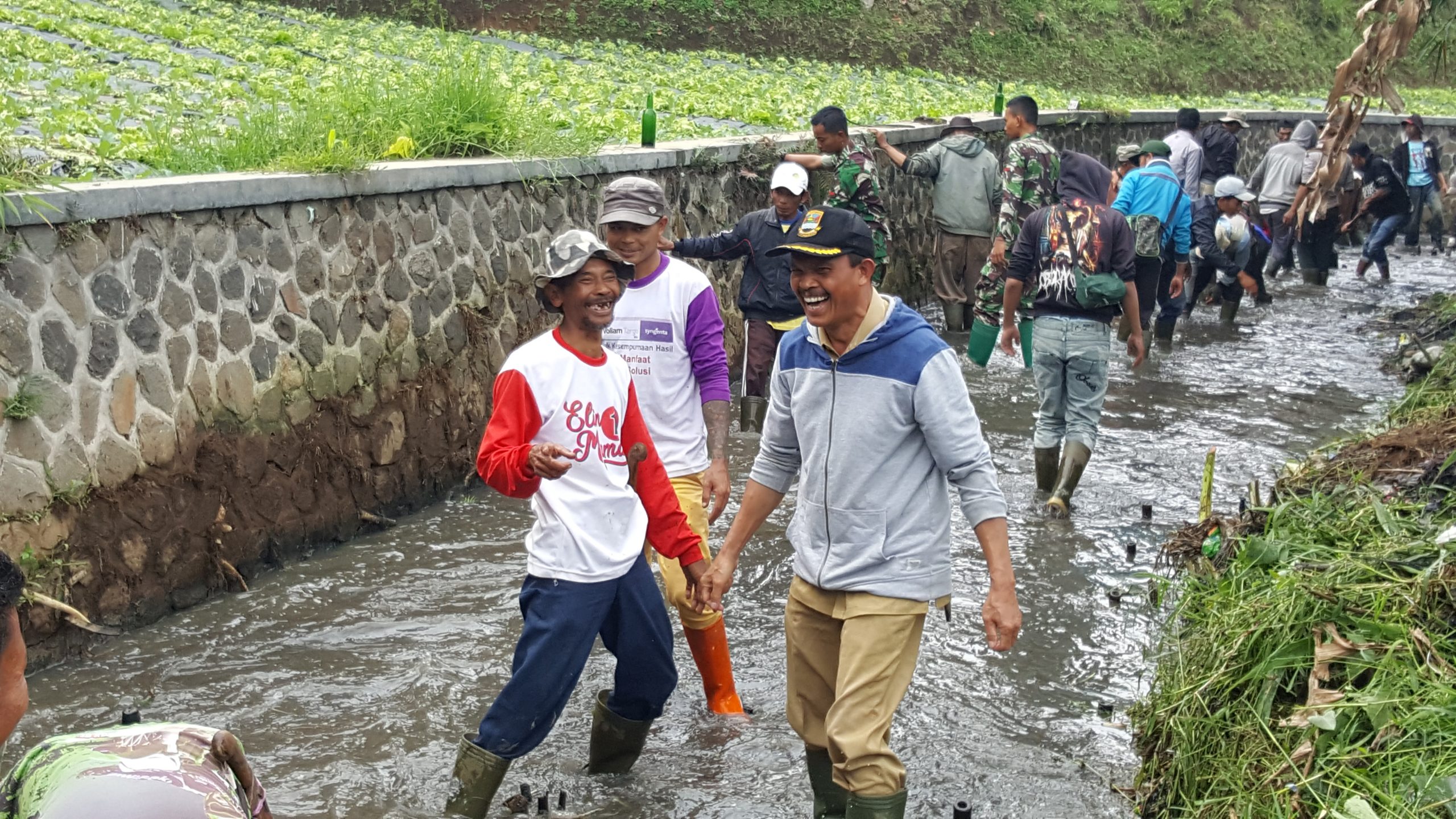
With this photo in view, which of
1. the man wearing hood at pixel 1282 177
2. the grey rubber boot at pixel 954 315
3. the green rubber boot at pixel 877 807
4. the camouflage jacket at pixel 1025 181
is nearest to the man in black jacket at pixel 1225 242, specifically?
the man wearing hood at pixel 1282 177

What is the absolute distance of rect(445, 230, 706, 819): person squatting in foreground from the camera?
4348 millimetres

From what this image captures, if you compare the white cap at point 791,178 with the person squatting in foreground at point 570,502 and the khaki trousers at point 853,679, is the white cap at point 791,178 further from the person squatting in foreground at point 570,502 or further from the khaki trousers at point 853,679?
the khaki trousers at point 853,679

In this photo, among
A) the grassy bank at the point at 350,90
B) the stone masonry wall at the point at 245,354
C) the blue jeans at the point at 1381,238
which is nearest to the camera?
the stone masonry wall at the point at 245,354

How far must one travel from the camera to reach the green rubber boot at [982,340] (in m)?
10.5

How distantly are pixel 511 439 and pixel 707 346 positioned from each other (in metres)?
1.49

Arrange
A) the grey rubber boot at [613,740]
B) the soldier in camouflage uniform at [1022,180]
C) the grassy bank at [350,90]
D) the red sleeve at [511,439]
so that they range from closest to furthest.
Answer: the red sleeve at [511,439], the grey rubber boot at [613,740], the grassy bank at [350,90], the soldier in camouflage uniform at [1022,180]

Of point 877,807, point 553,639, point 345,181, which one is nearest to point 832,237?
→ point 553,639

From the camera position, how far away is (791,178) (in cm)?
823

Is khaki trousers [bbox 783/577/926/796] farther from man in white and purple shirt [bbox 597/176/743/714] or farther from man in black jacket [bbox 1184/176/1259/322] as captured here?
man in black jacket [bbox 1184/176/1259/322]

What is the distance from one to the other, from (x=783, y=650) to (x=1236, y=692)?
7.68ft

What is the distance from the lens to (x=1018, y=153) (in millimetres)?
11102

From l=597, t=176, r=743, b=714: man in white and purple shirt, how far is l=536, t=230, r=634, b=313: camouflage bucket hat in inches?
36.4

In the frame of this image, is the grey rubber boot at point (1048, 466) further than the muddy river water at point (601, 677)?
Yes

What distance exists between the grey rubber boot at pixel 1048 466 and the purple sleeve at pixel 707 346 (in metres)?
3.17
